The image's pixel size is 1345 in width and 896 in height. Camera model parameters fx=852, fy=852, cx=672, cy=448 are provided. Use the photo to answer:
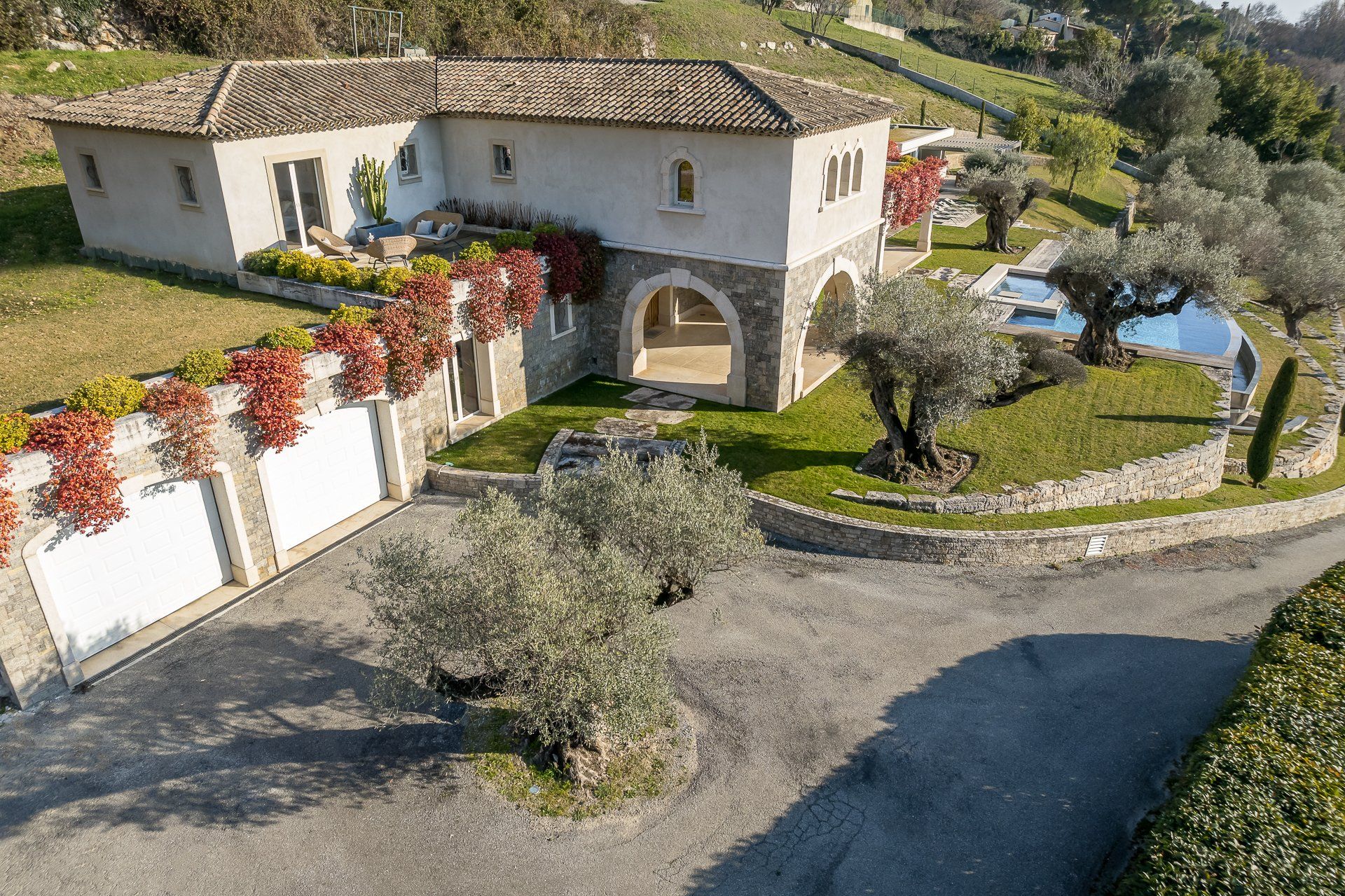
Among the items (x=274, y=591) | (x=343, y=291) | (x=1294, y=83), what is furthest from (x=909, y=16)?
(x=274, y=591)

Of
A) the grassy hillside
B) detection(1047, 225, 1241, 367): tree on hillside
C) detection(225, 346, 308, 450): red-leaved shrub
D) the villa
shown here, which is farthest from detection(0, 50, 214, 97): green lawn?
the grassy hillside

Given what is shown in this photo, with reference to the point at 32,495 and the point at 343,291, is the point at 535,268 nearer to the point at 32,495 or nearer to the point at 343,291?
the point at 343,291

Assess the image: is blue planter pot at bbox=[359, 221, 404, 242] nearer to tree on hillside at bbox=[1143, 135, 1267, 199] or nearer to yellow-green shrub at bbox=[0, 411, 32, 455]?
yellow-green shrub at bbox=[0, 411, 32, 455]

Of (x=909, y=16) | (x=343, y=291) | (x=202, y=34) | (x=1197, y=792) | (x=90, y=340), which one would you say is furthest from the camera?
(x=909, y=16)

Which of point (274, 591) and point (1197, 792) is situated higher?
point (1197, 792)

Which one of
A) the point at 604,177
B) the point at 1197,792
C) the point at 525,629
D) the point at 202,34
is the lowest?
the point at 1197,792

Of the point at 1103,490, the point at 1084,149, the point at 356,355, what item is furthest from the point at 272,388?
the point at 1084,149

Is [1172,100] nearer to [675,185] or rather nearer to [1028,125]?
[1028,125]
